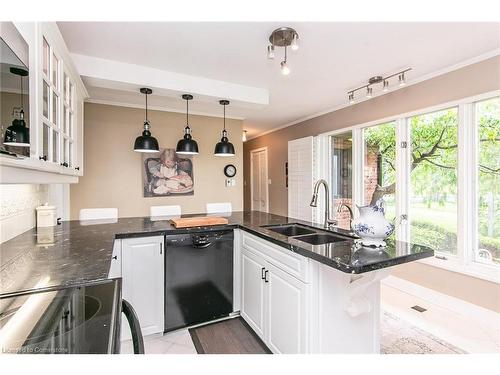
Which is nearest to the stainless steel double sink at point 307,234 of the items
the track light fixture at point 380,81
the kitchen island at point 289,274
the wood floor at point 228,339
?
the kitchen island at point 289,274

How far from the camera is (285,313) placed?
1.78 m

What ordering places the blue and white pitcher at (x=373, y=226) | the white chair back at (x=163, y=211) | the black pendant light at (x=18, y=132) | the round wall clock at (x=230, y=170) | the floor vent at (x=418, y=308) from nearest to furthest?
the black pendant light at (x=18, y=132)
the blue and white pitcher at (x=373, y=226)
the floor vent at (x=418, y=308)
the white chair back at (x=163, y=211)
the round wall clock at (x=230, y=170)

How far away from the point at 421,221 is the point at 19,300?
12.0 ft

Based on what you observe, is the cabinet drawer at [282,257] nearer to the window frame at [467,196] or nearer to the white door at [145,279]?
the white door at [145,279]

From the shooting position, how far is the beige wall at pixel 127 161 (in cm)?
369

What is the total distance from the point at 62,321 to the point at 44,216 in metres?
1.88

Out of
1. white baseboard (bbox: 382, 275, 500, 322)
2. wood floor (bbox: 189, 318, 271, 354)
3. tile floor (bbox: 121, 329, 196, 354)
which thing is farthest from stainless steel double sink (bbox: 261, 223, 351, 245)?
white baseboard (bbox: 382, 275, 500, 322)

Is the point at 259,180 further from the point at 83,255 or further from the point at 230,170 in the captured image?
the point at 83,255

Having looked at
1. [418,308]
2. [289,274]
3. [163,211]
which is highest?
[163,211]

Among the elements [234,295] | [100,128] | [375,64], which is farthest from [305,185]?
[100,128]

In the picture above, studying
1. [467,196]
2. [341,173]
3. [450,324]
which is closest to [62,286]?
[450,324]

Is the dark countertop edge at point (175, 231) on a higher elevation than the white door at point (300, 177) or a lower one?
lower

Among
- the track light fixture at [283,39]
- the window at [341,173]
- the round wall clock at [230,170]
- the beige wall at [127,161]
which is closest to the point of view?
the track light fixture at [283,39]

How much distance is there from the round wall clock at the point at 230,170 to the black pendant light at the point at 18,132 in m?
3.46
